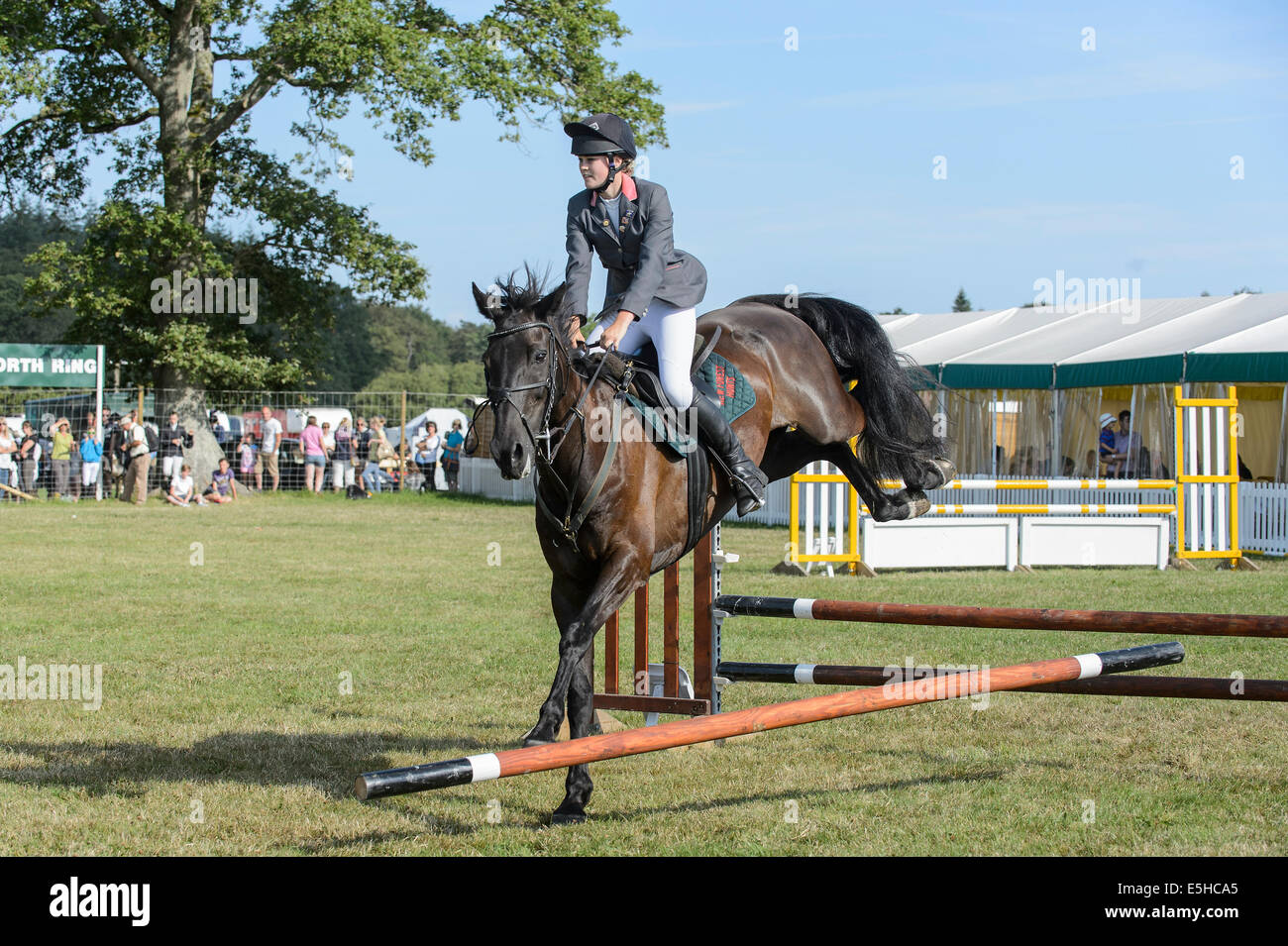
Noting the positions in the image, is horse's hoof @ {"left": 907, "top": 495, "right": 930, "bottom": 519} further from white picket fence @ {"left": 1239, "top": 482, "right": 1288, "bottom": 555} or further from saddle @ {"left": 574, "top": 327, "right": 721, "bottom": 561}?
white picket fence @ {"left": 1239, "top": 482, "right": 1288, "bottom": 555}

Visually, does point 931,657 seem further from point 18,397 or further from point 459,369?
point 459,369

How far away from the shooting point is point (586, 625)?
5.09m

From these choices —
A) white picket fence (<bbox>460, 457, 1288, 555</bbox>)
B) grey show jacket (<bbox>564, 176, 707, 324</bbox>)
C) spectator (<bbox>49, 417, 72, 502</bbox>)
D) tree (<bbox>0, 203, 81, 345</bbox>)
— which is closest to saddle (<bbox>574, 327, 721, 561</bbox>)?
grey show jacket (<bbox>564, 176, 707, 324</bbox>)

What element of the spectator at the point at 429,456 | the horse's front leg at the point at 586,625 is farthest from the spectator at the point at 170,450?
the horse's front leg at the point at 586,625

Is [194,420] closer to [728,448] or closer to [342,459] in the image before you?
[342,459]

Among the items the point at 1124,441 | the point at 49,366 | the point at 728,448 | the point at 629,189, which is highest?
the point at 49,366

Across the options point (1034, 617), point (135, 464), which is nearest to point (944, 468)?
point (1034, 617)

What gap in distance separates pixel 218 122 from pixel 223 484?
819 cm

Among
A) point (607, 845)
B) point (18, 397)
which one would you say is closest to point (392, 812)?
point (607, 845)

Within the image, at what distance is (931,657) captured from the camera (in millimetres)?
8891

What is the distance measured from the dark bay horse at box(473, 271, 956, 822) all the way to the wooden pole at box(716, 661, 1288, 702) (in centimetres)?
88

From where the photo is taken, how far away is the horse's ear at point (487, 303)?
4922 mm

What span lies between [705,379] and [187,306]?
2443cm
